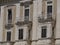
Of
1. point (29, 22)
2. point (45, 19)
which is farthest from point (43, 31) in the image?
point (29, 22)

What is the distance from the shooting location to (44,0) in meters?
22.4

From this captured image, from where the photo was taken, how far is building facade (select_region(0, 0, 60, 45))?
21.4 m

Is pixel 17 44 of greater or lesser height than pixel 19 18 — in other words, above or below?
below

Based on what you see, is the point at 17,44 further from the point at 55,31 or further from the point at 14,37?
the point at 55,31

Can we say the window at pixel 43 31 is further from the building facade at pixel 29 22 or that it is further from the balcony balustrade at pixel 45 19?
the balcony balustrade at pixel 45 19

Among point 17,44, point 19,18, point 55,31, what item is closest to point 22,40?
point 17,44

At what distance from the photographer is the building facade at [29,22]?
843 inches

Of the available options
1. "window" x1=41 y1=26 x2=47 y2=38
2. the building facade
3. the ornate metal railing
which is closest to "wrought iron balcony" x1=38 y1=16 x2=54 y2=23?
the building facade

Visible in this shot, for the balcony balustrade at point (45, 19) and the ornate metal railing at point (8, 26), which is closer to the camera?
the balcony balustrade at point (45, 19)

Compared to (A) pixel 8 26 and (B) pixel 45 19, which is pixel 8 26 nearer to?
(A) pixel 8 26

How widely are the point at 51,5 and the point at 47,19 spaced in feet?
4.43

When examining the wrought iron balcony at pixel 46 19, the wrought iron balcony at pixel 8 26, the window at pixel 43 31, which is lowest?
the window at pixel 43 31

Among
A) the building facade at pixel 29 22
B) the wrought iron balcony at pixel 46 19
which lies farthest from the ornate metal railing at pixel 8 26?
the wrought iron balcony at pixel 46 19

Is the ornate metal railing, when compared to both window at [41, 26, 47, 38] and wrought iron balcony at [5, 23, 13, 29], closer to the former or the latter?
wrought iron balcony at [5, 23, 13, 29]
